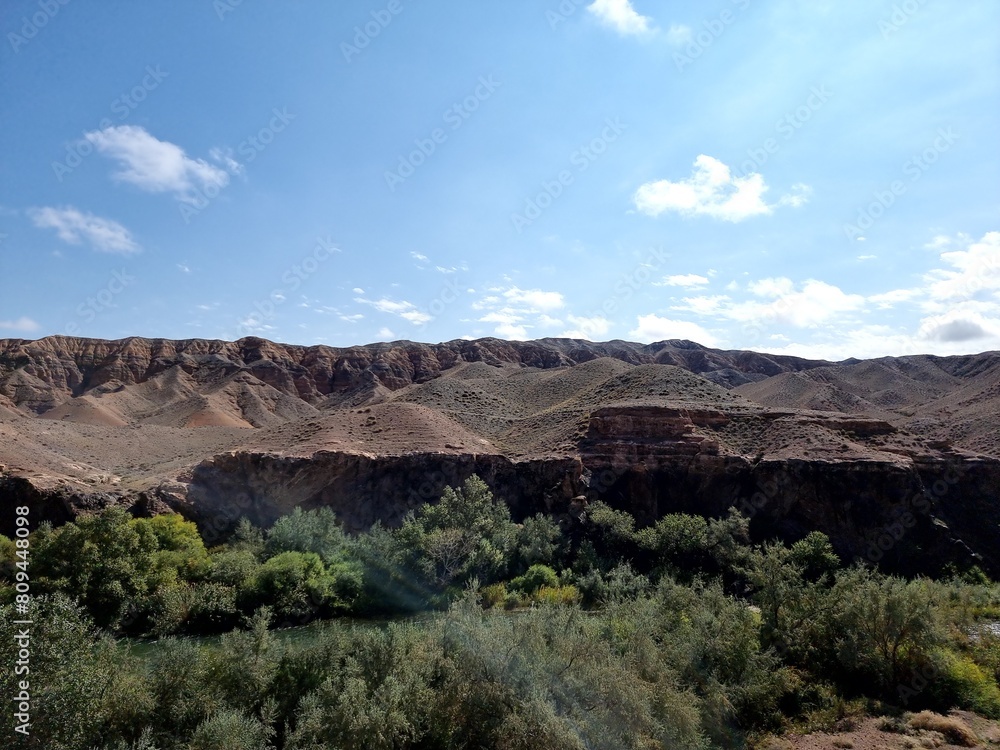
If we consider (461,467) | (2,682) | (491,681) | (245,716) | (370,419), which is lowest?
(245,716)

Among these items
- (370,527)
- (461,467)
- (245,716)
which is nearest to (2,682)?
(245,716)

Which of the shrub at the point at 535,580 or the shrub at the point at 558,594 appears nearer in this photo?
the shrub at the point at 558,594

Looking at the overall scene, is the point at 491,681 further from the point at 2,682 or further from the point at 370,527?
the point at 370,527

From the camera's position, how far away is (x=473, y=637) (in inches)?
660

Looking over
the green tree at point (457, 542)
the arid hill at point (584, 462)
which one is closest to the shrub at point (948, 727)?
the arid hill at point (584, 462)

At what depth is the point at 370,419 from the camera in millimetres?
49625

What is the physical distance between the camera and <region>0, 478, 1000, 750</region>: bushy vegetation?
1505 cm

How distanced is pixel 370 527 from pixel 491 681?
24786 millimetres

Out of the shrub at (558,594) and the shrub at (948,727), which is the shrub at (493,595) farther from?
the shrub at (948,727)

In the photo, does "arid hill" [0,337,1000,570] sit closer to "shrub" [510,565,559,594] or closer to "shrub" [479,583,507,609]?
"shrub" [510,565,559,594]

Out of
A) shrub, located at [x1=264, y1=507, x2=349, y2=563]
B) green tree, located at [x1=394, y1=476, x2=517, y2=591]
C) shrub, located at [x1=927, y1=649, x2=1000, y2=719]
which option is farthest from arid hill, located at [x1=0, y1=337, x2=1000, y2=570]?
shrub, located at [x1=927, y1=649, x2=1000, y2=719]

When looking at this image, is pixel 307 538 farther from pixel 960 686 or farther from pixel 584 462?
pixel 960 686

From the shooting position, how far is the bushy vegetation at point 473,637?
15.1 meters

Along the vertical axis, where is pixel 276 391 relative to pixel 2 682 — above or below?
above
